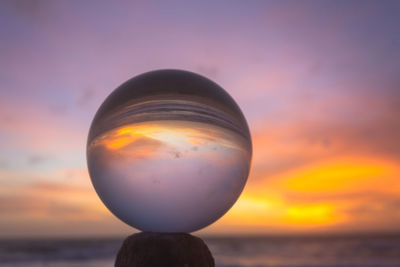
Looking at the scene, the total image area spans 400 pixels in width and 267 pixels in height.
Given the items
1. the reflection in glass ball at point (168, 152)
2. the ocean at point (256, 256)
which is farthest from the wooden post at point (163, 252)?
the ocean at point (256, 256)

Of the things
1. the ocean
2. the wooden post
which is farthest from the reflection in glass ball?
the ocean

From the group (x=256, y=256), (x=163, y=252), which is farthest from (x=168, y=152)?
(x=256, y=256)

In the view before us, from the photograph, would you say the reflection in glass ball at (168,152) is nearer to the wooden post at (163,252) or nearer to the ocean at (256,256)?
the wooden post at (163,252)

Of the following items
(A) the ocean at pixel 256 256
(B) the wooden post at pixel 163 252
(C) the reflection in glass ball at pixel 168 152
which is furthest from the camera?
(A) the ocean at pixel 256 256

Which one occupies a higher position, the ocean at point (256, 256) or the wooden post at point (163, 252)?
the ocean at point (256, 256)

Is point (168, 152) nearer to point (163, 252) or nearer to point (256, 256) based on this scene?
point (163, 252)

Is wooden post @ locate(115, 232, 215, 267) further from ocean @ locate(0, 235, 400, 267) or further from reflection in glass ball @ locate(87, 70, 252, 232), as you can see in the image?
ocean @ locate(0, 235, 400, 267)

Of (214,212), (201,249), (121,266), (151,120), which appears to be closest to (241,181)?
(214,212)

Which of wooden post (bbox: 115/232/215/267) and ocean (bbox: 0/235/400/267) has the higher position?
ocean (bbox: 0/235/400/267)

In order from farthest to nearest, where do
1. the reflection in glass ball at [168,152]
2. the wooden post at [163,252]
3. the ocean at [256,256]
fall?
the ocean at [256,256], the wooden post at [163,252], the reflection in glass ball at [168,152]

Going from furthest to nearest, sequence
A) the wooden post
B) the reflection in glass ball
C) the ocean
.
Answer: the ocean
the wooden post
the reflection in glass ball
